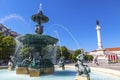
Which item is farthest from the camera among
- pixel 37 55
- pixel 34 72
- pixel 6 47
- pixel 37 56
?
pixel 6 47

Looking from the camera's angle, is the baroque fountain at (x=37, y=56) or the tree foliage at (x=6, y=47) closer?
the baroque fountain at (x=37, y=56)

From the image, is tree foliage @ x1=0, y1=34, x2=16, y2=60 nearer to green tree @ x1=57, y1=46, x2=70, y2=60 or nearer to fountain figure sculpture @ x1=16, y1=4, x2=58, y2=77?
fountain figure sculpture @ x1=16, y1=4, x2=58, y2=77

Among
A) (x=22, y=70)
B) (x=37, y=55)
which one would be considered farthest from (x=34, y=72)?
(x=37, y=55)

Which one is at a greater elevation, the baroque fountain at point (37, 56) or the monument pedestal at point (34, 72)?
the baroque fountain at point (37, 56)

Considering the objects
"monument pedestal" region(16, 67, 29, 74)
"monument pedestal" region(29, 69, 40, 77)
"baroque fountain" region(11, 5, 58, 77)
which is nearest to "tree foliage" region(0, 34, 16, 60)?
"baroque fountain" region(11, 5, 58, 77)

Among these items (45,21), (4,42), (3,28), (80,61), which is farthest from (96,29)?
(80,61)

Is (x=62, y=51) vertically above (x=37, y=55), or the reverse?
(x=62, y=51)

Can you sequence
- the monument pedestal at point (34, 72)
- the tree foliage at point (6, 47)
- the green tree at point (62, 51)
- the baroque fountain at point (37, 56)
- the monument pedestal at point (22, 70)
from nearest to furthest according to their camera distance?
the monument pedestal at point (34, 72) < the baroque fountain at point (37, 56) < the monument pedestal at point (22, 70) < the tree foliage at point (6, 47) < the green tree at point (62, 51)

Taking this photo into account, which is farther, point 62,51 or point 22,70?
point 62,51

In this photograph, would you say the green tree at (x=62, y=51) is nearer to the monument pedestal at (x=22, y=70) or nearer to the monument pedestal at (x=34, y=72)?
the monument pedestal at (x=22, y=70)

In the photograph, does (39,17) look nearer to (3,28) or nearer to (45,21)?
(45,21)

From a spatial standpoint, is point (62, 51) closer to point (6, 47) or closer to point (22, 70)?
point (6, 47)

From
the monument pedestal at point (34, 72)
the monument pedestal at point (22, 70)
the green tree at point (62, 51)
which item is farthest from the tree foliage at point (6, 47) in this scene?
the monument pedestal at point (34, 72)

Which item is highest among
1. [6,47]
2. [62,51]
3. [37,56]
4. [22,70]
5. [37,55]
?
[6,47]
